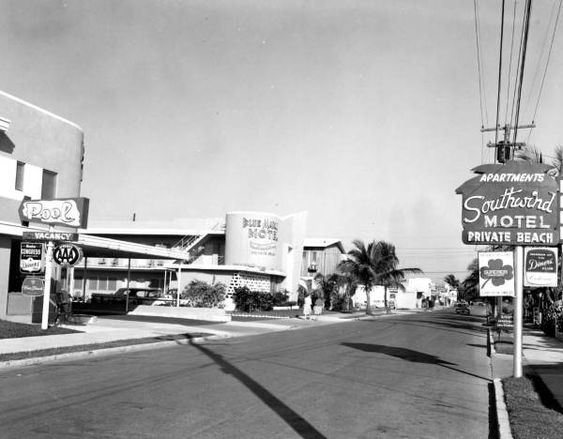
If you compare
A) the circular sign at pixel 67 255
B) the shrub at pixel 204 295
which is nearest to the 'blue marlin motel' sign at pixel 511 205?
the circular sign at pixel 67 255

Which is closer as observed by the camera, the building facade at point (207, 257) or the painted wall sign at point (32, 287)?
the painted wall sign at point (32, 287)

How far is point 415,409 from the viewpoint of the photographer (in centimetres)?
931

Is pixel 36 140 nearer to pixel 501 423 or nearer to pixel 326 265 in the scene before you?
pixel 501 423

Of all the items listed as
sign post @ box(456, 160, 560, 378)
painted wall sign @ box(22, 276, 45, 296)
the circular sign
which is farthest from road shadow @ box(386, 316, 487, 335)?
painted wall sign @ box(22, 276, 45, 296)

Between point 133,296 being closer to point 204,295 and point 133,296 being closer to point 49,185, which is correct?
point 204,295

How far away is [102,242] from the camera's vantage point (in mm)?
26297

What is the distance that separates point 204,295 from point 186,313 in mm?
7033

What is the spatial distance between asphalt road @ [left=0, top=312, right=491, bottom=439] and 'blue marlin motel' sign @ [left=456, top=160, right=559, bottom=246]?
3055mm

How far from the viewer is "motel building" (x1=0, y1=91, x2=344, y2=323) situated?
70.3 feet

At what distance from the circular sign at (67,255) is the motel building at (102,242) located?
15cm

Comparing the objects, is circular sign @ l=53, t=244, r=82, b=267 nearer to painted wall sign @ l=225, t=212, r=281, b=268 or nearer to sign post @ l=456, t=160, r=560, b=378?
sign post @ l=456, t=160, r=560, b=378

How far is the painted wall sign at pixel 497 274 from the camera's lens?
12734mm

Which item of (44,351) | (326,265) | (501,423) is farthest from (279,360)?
(326,265)

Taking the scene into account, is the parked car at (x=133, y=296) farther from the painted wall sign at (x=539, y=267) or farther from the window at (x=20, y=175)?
the painted wall sign at (x=539, y=267)
